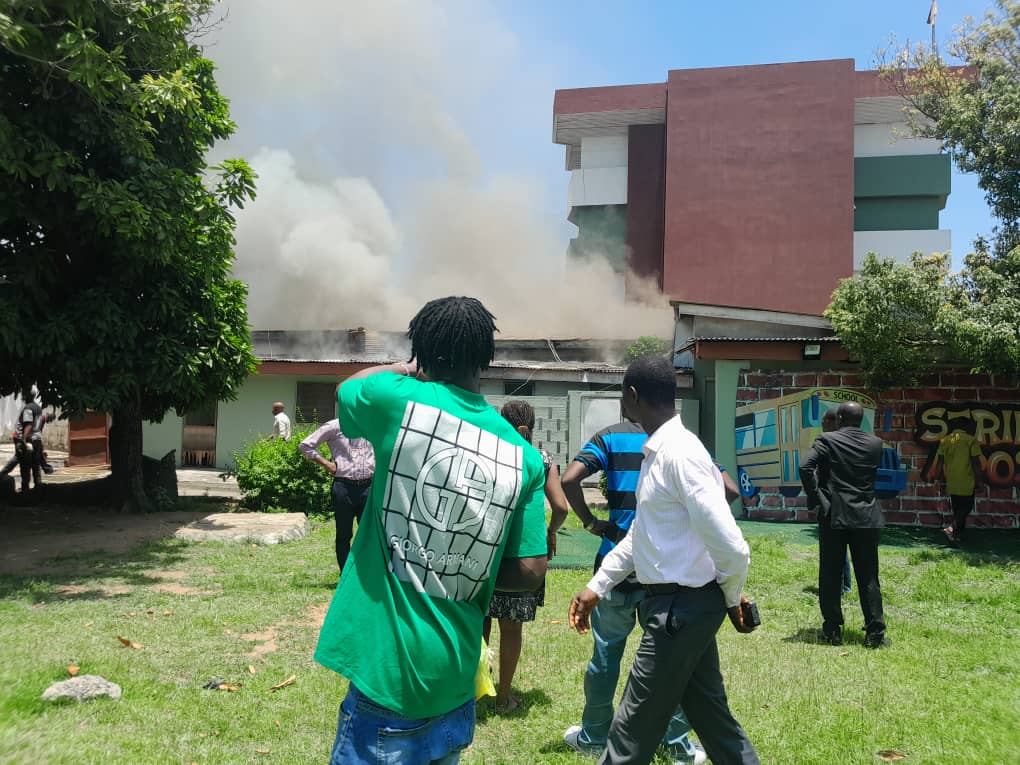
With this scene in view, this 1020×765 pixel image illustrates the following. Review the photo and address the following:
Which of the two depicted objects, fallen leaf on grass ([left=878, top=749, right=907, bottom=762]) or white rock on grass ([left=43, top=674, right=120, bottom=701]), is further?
white rock on grass ([left=43, top=674, right=120, bottom=701])

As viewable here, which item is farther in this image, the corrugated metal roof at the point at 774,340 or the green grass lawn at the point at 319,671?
the corrugated metal roof at the point at 774,340

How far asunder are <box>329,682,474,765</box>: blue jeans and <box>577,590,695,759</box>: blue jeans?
1864 mm

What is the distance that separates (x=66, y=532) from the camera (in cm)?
1027

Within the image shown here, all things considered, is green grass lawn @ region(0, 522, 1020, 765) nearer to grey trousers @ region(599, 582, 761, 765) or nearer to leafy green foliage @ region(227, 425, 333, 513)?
grey trousers @ region(599, 582, 761, 765)

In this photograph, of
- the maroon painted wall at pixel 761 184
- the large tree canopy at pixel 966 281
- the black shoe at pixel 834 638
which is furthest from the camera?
the maroon painted wall at pixel 761 184

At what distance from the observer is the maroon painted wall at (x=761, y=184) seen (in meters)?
28.9

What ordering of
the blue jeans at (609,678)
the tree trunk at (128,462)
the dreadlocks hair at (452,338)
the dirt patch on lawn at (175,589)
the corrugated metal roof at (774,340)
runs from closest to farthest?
the dreadlocks hair at (452,338) < the blue jeans at (609,678) < the dirt patch on lawn at (175,589) < the tree trunk at (128,462) < the corrugated metal roof at (774,340)

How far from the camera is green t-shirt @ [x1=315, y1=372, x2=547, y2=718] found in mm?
1943

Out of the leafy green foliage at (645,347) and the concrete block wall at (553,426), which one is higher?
the leafy green foliage at (645,347)

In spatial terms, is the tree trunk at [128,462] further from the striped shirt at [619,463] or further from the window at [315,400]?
the striped shirt at [619,463]

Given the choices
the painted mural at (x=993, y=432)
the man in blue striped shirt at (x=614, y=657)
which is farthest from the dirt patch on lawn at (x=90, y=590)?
the painted mural at (x=993, y=432)

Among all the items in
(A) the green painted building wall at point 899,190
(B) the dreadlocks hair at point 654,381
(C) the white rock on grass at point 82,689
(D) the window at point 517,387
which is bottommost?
(C) the white rock on grass at point 82,689

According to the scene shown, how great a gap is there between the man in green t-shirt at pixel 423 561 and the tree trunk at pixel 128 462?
11111mm

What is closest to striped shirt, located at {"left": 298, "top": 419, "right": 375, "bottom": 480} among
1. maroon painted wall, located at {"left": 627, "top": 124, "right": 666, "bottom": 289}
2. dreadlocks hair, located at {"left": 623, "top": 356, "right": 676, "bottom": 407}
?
dreadlocks hair, located at {"left": 623, "top": 356, "right": 676, "bottom": 407}
